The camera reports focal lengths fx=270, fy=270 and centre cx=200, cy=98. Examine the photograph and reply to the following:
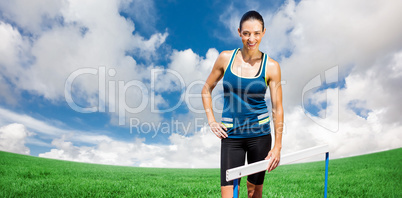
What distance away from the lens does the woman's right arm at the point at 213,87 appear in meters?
2.63

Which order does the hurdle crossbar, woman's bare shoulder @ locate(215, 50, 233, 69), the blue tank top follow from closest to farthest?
the hurdle crossbar → the blue tank top → woman's bare shoulder @ locate(215, 50, 233, 69)

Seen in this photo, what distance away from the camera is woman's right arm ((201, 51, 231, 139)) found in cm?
263

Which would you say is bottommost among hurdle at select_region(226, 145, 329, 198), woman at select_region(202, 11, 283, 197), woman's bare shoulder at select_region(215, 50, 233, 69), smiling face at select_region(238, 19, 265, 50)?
hurdle at select_region(226, 145, 329, 198)

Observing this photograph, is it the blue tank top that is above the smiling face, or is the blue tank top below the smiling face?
below

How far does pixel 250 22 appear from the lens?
8.36 ft

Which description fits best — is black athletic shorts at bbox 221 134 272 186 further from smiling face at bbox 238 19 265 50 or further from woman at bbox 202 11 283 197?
smiling face at bbox 238 19 265 50

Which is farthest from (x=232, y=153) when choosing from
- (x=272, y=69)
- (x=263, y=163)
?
(x=272, y=69)

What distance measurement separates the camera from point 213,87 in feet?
9.27

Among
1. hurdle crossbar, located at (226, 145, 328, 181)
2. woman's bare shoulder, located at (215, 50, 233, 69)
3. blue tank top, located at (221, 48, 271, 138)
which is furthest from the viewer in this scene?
woman's bare shoulder, located at (215, 50, 233, 69)

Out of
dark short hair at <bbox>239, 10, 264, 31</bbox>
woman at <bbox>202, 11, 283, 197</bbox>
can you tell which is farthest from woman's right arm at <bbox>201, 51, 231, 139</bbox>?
dark short hair at <bbox>239, 10, 264, 31</bbox>

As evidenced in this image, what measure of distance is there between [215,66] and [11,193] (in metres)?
5.02

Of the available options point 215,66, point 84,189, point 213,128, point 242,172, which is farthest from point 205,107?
point 84,189

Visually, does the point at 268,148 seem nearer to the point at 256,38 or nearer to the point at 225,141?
the point at 225,141

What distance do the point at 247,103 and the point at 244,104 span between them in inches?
1.3
